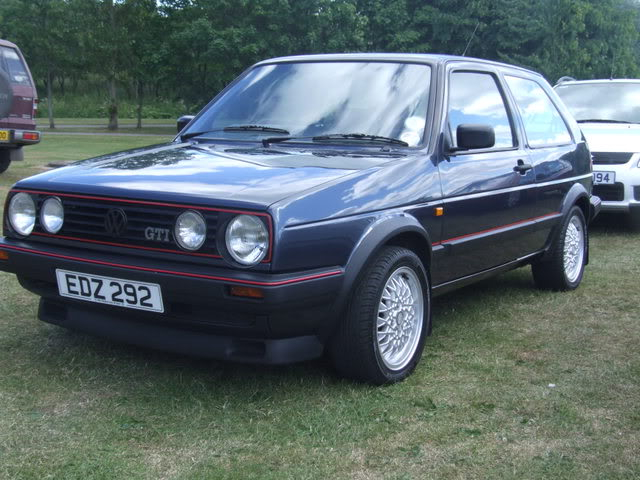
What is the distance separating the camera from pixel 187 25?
3597cm

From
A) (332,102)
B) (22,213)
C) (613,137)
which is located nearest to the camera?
(22,213)

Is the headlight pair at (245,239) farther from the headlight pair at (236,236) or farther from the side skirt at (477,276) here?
the side skirt at (477,276)

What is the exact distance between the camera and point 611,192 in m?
8.43

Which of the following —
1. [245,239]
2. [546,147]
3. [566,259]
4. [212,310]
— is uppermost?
[546,147]

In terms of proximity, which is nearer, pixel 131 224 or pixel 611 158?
pixel 131 224

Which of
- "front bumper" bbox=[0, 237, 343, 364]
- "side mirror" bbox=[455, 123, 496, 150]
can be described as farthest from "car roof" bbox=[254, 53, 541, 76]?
"front bumper" bbox=[0, 237, 343, 364]

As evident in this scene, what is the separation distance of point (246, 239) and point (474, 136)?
1575mm

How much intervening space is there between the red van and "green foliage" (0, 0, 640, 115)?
22.0 m

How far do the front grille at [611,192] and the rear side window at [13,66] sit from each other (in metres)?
8.85

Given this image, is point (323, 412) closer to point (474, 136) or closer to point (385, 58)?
point (474, 136)

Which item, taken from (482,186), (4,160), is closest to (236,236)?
(482,186)

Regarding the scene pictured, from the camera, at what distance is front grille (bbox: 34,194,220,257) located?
10.8 feet

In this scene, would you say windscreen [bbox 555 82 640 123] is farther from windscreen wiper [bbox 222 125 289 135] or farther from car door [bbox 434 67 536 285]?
windscreen wiper [bbox 222 125 289 135]

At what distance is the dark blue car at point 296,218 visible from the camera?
128 inches
